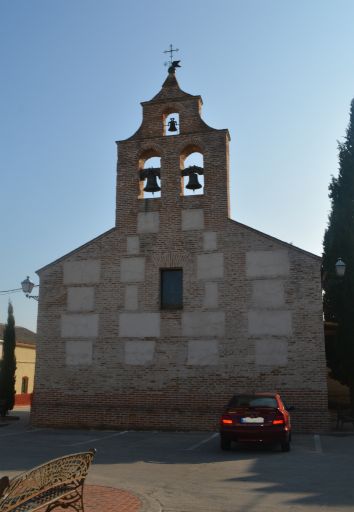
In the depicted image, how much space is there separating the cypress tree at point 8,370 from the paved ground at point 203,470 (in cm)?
813

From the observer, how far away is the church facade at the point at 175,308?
54.4ft

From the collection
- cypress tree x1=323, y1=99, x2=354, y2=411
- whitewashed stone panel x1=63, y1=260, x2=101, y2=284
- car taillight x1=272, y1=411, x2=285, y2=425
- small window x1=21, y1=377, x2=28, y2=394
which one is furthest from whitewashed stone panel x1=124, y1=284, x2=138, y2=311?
small window x1=21, y1=377, x2=28, y2=394

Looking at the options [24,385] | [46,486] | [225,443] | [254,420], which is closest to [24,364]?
[24,385]

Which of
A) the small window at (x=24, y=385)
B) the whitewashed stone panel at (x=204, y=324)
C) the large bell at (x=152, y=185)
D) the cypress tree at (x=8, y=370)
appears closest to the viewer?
the whitewashed stone panel at (x=204, y=324)

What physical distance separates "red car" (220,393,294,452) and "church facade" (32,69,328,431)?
13.9 ft

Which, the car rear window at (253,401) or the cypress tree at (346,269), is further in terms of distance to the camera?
the cypress tree at (346,269)

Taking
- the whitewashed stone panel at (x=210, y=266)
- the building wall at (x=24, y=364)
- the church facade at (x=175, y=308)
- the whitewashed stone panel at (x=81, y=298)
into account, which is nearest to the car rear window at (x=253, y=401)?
the church facade at (x=175, y=308)

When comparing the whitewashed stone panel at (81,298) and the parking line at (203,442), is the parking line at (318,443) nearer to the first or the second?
the parking line at (203,442)

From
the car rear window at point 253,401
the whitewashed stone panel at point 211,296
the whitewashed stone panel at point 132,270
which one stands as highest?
the whitewashed stone panel at point 132,270

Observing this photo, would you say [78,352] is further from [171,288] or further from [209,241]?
[209,241]

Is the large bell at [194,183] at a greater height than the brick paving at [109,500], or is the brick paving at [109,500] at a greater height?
the large bell at [194,183]

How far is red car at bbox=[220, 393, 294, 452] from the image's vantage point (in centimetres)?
1183

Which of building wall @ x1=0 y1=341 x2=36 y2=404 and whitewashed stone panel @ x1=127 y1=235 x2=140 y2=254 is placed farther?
building wall @ x1=0 y1=341 x2=36 y2=404

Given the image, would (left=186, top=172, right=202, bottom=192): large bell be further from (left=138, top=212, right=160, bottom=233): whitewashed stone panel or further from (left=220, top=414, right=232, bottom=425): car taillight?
(left=220, top=414, right=232, bottom=425): car taillight
